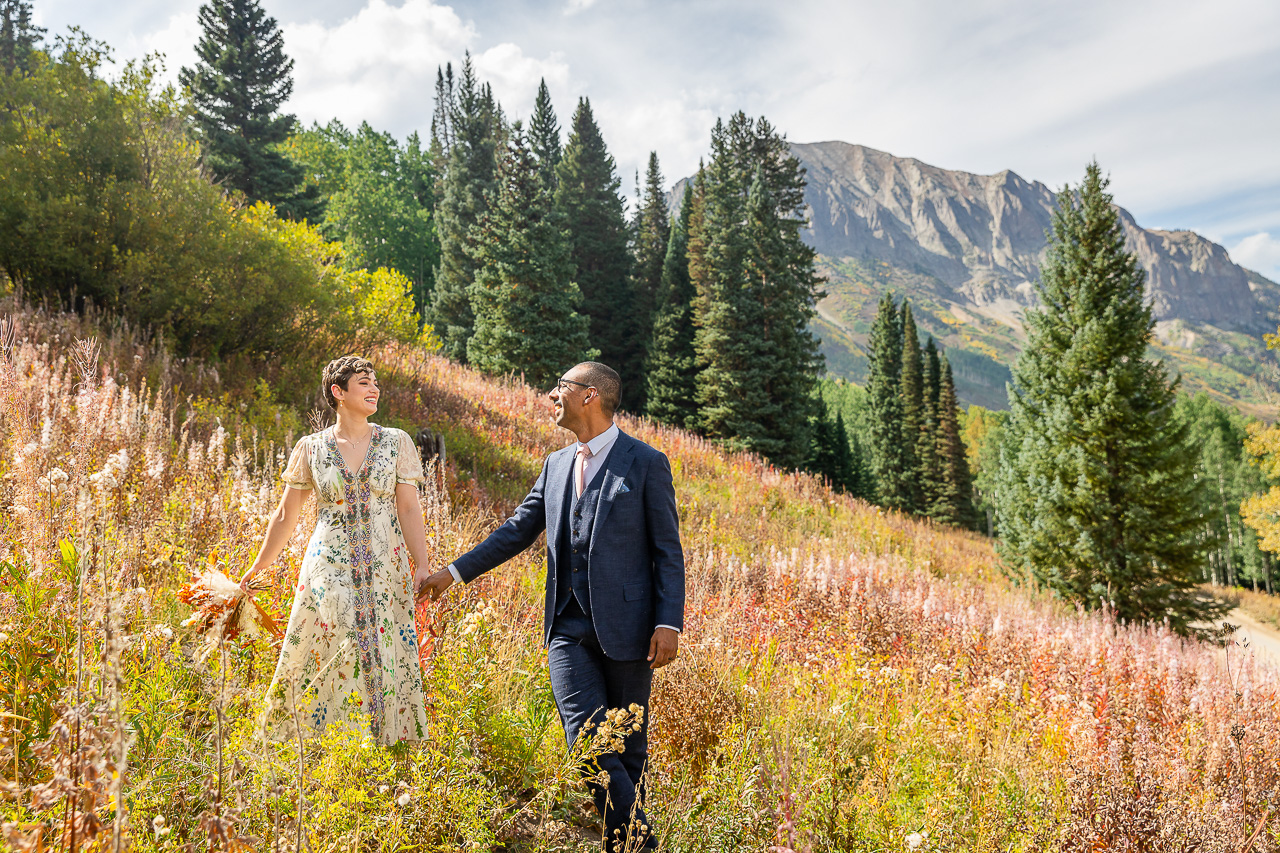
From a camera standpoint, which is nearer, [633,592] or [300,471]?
[633,592]

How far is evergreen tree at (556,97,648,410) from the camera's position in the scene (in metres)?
31.5

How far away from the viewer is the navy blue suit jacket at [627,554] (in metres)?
2.75

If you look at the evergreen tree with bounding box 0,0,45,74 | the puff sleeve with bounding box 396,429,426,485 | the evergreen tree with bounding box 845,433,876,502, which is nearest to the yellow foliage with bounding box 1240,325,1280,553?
the evergreen tree with bounding box 845,433,876,502

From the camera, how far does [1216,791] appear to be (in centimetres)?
359

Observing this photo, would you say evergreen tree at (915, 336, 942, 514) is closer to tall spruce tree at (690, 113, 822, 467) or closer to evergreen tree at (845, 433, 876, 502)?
evergreen tree at (845, 433, 876, 502)

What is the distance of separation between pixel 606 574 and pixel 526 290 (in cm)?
2160

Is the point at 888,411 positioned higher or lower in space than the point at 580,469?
higher

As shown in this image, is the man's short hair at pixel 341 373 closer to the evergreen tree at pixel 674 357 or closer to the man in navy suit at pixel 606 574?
the man in navy suit at pixel 606 574

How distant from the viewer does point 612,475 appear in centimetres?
288

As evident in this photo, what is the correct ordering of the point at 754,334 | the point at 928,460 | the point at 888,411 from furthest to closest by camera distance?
the point at 888,411
the point at 928,460
the point at 754,334

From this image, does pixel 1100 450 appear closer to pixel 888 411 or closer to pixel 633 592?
pixel 633 592

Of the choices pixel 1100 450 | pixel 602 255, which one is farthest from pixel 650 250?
pixel 1100 450

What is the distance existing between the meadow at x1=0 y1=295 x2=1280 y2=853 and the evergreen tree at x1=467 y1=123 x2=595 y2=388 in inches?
624

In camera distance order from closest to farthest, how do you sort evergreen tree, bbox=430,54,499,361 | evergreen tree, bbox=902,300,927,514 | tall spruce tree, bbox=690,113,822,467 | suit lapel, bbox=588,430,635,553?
suit lapel, bbox=588,430,635,553 → tall spruce tree, bbox=690,113,822,467 → evergreen tree, bbox=430,54,499,361 → evergreen tree, bbox=902,300,927,514
